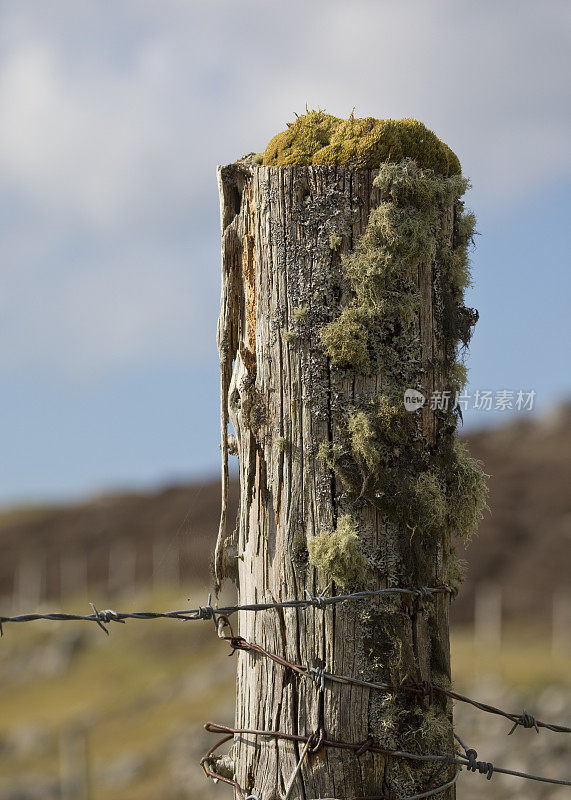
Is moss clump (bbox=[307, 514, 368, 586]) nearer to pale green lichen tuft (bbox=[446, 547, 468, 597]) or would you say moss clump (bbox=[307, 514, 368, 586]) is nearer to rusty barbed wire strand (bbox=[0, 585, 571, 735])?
rusty barbed wire strand (bbox=[0, 585, 571, 735])

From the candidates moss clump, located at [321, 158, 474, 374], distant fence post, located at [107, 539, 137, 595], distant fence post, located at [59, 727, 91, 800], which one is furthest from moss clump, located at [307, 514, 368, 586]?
distant fence post, located at [107, 539, 137, 595]

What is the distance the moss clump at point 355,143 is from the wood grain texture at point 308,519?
0.06 meters

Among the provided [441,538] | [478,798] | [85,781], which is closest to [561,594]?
[478,798]

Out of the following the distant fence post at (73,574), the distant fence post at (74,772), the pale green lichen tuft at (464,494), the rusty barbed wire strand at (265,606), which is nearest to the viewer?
the rusty barbed wire strand at (265,606)

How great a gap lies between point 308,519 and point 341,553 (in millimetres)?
157

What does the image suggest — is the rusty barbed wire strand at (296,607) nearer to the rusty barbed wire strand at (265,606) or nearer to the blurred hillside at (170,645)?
the rusty barbed wire strand at (265,606)

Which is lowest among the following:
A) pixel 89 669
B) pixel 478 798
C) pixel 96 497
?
pixel 89 669

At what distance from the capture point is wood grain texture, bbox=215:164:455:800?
243 cm

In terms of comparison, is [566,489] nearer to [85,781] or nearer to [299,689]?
[85,781]

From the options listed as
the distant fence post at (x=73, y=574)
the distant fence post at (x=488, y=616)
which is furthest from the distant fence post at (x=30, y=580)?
the distant fence post at (x=488, y=616)

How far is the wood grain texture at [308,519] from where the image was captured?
243 centimetres

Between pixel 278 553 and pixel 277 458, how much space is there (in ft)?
1.01

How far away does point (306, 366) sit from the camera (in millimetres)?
2496

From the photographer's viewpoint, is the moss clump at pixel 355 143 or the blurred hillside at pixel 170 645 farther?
the blurred hillside at pixel 170 645
